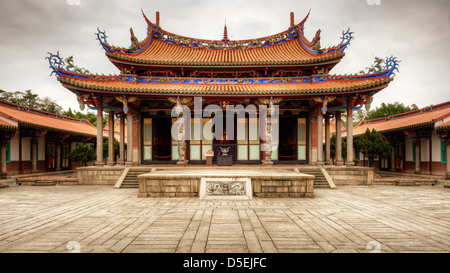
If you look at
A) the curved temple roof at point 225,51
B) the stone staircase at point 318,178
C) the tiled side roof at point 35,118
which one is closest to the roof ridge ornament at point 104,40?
the curved temple roof at point 225,51

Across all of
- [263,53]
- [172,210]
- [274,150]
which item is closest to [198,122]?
[274,150]

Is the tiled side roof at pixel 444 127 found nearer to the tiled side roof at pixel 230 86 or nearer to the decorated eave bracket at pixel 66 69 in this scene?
the tiled side roof at pixel 230 86

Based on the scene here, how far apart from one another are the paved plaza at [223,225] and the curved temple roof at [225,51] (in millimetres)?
7967

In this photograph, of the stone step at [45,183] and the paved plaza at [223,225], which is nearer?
the paved plaza at [223,225]

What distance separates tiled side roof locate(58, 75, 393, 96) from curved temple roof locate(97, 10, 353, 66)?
105 centimetres

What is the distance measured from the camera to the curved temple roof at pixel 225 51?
491 inches

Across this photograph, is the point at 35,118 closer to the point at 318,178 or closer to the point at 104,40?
the point at 104,40

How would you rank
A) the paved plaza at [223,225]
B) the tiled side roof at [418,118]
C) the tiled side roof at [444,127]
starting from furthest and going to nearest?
the tiled side roof at [418,118] < the tiled side roof at [444,127] < the paved plaza at [223,225]

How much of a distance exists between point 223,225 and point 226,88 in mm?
8930

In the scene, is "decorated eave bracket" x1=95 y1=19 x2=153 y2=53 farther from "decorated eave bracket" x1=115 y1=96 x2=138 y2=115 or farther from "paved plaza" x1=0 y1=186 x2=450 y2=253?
"paved plaza" x1=0 y1=186 x2=450 y2=253

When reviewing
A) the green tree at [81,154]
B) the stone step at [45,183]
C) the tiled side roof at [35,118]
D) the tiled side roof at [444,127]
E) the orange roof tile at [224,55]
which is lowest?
the stone step at [45,183]

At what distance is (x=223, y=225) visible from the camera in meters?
4.76

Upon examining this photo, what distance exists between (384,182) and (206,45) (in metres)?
12.9

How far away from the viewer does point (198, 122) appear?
551 inches
